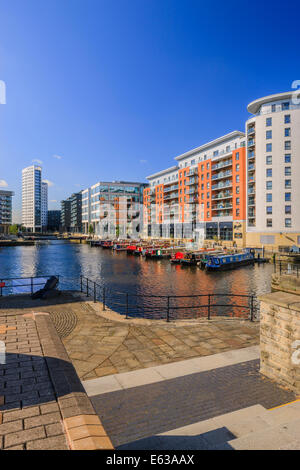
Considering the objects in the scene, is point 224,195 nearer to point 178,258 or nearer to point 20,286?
point 178,258

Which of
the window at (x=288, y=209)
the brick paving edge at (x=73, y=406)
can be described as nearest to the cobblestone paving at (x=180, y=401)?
the brick paving edge at (x=73, y=406)

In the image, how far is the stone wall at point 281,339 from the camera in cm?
595

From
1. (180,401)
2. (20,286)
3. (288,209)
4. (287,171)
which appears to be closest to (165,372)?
(180,401)

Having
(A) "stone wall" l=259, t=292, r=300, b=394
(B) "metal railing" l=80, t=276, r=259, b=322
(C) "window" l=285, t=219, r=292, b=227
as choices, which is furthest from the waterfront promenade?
(C) "window" l=285, t=219, r=292, b=227

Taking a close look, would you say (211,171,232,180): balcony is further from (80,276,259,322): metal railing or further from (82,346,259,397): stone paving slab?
(82,346,259,397): stone paving slab

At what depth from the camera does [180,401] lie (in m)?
5.34

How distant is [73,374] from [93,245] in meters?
89.8

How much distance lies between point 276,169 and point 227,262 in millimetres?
24104

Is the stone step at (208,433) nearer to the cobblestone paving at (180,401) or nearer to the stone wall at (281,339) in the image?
the cobblestone paving at (180,401)

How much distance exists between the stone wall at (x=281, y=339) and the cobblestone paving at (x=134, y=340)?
1.71m

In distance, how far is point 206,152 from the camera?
72.2 meters

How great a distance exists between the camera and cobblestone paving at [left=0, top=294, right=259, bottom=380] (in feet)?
23.4

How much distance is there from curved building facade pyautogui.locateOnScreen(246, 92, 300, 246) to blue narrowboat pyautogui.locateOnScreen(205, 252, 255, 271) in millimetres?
11822
